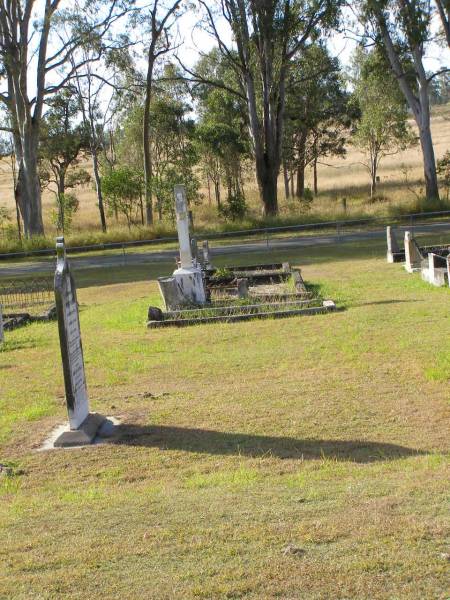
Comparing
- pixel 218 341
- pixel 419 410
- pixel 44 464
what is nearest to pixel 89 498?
pixel 44 464

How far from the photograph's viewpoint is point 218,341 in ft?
43.2

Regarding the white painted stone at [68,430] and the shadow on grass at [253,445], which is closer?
the shadow on grass at [253,445]

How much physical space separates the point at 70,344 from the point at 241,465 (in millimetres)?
2443

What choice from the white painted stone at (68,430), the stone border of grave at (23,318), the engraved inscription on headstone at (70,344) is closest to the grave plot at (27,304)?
the stone border of grave at (23,318)

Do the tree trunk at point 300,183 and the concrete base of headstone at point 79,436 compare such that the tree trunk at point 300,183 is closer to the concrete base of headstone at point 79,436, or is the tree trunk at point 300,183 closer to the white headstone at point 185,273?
the white headstone at point 185,273

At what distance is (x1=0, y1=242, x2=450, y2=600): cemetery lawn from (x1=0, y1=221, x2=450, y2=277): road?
1684 centimetres

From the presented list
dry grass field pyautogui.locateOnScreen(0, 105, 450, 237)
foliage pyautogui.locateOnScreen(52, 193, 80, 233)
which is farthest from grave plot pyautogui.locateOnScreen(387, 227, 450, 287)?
foliage pyautogui.locateOnScreen(52, 193, 80, 233)

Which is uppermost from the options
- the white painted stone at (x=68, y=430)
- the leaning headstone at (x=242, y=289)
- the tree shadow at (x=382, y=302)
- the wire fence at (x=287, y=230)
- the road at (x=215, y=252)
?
the wire fence at (x=287, y=230)

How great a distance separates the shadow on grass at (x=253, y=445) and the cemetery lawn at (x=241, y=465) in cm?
2

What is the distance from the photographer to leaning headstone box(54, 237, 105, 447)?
8.10 metres

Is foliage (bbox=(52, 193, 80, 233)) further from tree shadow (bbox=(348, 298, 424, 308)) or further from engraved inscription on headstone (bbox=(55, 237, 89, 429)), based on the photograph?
engraved inscription on headstone (bbox=(55, 237, 89, 429))

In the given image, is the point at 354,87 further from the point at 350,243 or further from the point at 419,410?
the point at 419,410

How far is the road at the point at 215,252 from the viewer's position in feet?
103

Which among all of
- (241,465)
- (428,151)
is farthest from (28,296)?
(428,151)
